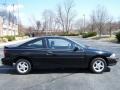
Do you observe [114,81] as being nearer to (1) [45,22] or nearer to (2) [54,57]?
(2) [54,57]

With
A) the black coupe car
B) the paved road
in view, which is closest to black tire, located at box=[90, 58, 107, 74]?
the black coupe car

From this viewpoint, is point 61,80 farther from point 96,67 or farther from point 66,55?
point 96,67

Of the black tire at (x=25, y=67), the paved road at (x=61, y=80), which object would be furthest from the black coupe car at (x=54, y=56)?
the paved road at (x=61, y=80)

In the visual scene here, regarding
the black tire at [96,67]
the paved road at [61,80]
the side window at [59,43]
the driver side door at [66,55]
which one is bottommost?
the paved road at [61,80]

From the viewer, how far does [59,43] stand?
9.77 meters

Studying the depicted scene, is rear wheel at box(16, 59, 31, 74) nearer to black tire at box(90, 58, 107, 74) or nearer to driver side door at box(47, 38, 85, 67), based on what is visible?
driver side door at box(47, 38, 85, 67)

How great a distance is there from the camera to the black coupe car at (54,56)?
964 centimetres

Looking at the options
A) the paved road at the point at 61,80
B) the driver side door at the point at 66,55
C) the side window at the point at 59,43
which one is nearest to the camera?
the paved road at the point at 61,80

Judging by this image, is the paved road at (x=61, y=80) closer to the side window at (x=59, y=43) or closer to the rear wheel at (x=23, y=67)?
the rear wheel at (x=23, y=67)

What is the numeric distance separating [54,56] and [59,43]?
1.79ft

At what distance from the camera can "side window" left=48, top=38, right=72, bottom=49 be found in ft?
32.0

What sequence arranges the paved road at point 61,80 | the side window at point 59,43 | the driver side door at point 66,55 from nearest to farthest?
the paved road at point 61,80, the driver side door at point 66,55, the side window at point 59,43

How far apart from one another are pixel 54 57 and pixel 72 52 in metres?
Answer: 0.71

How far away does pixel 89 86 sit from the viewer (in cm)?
750
